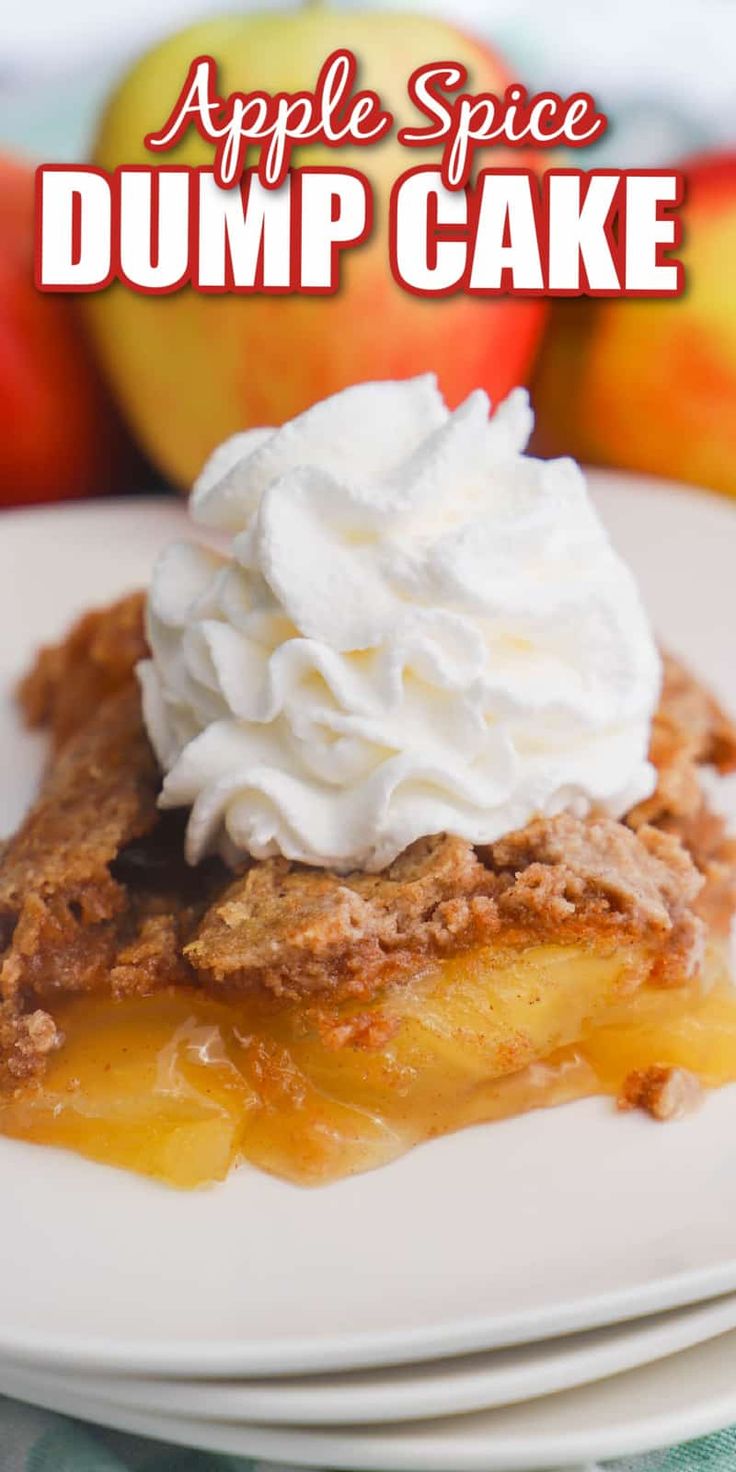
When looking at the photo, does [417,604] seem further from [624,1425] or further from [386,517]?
[624,1425]

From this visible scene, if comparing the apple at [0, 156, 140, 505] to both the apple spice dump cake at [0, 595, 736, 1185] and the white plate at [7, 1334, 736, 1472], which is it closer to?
the apple spice dump cake at [0, 595, 736, 1185]

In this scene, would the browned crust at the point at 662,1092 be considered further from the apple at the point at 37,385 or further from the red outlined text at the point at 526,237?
the apple at the point at 37,385

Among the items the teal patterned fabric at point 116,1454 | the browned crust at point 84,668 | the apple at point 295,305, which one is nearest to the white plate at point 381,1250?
the teal patterned fabric at point 116,1454

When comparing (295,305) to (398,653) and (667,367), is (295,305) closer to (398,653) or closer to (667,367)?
(667,367)

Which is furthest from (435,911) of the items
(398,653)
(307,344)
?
(307,344)

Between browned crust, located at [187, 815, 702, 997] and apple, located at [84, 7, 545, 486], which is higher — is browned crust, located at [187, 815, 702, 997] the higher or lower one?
the lower one

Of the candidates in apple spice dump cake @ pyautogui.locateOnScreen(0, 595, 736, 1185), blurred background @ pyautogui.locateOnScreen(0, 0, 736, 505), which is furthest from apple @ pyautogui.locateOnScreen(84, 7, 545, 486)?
apple spice dump cake @ pyautogui.locateOnScreen(0, 595, 736, 1185)

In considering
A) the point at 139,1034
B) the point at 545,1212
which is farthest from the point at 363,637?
the point at 545,1212
